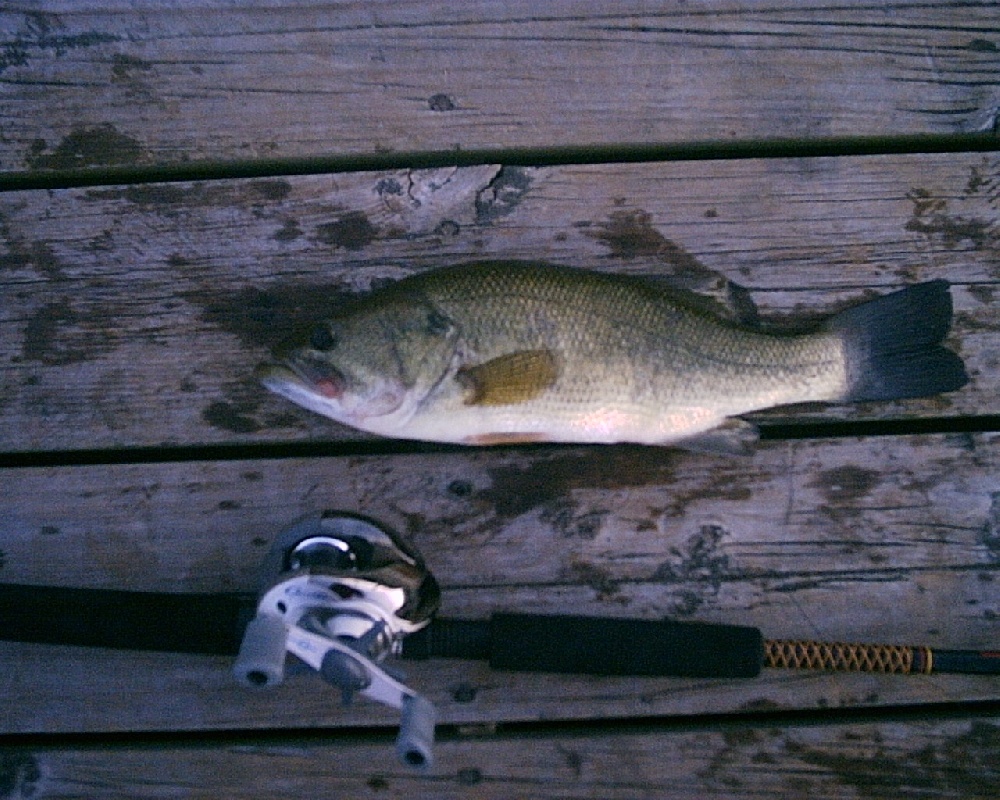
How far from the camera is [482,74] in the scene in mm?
2510

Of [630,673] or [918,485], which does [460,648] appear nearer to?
[630,673]

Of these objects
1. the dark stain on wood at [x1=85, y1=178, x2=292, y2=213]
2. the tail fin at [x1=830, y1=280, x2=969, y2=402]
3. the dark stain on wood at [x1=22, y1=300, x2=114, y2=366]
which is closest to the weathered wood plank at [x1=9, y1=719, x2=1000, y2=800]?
the tail fin at [x1=830, y1=280, x2=969, y2=402]

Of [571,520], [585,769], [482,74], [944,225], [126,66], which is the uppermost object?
[482,74]

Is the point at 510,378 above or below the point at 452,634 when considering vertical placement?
above

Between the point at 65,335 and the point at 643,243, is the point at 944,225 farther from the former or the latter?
the point at 65,335

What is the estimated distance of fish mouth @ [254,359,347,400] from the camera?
79.8 inches

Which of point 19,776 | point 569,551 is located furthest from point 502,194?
point 19,776

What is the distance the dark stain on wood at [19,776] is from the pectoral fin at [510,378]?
64.9 inches

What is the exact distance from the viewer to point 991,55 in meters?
2.50

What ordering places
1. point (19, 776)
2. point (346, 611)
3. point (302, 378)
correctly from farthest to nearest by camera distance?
point (19, 776) < point (302, 378) < point (346, 611)

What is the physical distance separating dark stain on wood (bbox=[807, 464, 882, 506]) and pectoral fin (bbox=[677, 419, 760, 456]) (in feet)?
0.94

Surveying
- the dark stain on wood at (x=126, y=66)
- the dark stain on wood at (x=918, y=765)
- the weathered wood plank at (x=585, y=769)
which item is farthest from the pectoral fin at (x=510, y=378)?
the dark stain on wood at (x=126, y=66)

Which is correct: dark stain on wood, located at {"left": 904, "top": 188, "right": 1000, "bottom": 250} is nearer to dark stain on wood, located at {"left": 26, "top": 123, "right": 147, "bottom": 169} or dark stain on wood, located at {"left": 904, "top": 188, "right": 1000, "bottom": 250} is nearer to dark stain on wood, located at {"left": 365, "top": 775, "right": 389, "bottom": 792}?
dark stain on wood, located at {"left": 365, "top": 775, "right": 389, "bottom": 792}

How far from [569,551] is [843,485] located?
86 cm
